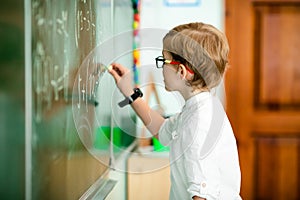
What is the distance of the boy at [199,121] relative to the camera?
1380 mm

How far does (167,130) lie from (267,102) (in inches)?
70.3

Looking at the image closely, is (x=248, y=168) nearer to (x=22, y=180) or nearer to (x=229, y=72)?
(x=229, y=72)

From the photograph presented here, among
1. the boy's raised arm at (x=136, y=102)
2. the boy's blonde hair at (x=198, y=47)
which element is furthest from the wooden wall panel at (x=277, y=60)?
the boy's blonde hair at (x=198, y=47)

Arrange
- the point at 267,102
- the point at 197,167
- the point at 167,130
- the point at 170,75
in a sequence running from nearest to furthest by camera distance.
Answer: the point at 197,167
the point at 170,75
the point at 167,130
the point at 267,102

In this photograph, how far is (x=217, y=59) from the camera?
1440 mm

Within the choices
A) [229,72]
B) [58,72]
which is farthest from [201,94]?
[229,72]

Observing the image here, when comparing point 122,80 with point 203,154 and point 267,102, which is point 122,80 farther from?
point 267,102

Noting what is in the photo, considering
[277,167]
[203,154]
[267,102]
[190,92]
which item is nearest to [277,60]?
[267,102]

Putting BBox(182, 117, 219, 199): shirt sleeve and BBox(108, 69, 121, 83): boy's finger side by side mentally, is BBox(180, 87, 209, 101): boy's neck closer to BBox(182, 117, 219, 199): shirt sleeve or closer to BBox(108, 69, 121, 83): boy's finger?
BBox(182, 117, 219, 199): shirt sleeve

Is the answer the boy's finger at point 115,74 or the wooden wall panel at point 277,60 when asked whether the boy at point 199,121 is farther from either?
the wooden wall panel at point 277,60

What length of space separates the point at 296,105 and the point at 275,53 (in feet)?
1.23

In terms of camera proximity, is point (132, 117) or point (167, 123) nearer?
point (167, 123)

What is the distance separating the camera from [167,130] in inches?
66.2

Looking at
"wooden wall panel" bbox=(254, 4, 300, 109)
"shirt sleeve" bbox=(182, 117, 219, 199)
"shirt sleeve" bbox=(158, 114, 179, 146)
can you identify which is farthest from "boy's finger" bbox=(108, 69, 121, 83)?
"wooden wall panel" bbox=(254, 4, 300, 109)
